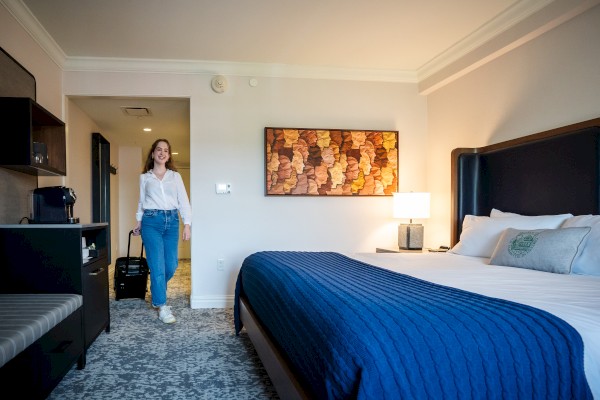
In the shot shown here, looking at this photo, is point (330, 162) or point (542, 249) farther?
point (330, 162)

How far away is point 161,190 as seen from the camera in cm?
336

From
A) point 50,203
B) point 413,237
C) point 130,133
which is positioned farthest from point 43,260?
point 130,133

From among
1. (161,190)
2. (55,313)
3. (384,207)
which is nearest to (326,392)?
(55,313)

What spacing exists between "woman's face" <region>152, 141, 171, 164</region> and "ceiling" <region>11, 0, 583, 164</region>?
897 millimetres

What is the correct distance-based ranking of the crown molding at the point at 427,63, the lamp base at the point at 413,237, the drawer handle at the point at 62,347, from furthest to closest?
the lamp base at the point at 413,237
the crown molding at the point at 427,63
the drawer handle at the point at 62,347

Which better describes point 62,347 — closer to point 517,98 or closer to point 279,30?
point 279,30

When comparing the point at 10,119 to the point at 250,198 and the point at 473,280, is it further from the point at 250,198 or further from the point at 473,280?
the point at 473,280

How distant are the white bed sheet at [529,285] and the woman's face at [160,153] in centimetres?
187

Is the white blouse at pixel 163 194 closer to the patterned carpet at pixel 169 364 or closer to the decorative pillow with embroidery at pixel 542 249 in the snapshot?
the patterned carpet at pixel 169 364

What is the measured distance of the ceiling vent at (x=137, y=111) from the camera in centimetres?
443

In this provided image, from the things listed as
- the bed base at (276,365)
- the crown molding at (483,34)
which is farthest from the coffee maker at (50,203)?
the crown molding at (483,34)

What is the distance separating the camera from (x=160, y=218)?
331 cm

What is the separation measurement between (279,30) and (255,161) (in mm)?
1288

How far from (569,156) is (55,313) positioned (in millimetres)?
3009
